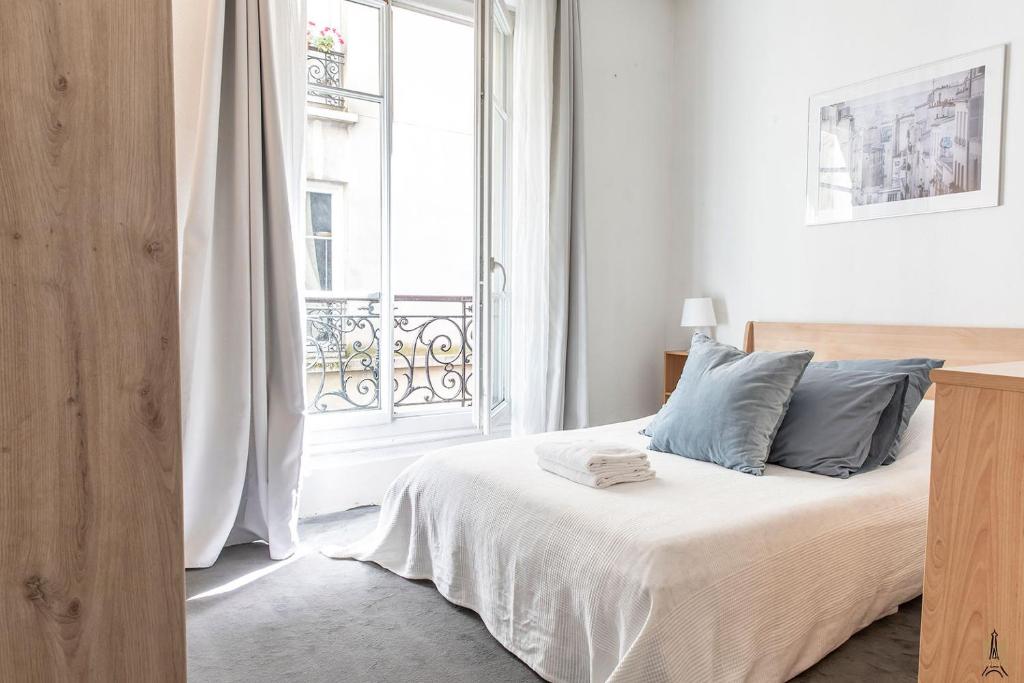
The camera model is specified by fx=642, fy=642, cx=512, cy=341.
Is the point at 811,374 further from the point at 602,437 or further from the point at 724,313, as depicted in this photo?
the point at 724,313

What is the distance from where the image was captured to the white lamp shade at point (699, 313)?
3629 millimetres

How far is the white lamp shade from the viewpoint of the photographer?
3.63m

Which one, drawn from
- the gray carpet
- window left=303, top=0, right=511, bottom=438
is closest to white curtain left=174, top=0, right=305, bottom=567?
the gray carpet

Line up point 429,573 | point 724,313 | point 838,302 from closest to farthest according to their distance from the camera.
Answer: point 429,573 < point 838,302 < point 724,313

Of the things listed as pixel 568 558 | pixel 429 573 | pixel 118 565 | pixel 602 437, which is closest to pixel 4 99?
pixel 118 565

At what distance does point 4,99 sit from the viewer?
935 millimetres

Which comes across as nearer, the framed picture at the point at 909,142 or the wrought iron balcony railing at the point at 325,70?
the framed picture at the point at 909,142

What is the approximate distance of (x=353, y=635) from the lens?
201 centimetres

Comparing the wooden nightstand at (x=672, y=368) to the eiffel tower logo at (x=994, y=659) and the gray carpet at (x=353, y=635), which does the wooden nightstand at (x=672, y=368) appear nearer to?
the gray carpet at (x=353, y=635)

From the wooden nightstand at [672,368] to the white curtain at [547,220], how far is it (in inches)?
23.3

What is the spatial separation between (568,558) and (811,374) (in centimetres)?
136

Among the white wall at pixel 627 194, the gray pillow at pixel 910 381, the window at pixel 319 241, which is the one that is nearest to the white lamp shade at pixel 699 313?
the white wall at pixel 627 194

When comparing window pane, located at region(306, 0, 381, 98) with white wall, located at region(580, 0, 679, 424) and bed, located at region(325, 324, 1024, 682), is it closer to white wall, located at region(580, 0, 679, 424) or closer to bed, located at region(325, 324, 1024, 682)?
white wall, located at region(580, 0, 679, 424)

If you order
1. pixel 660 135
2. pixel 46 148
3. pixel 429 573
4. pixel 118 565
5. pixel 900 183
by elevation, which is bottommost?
pixel 429 573
